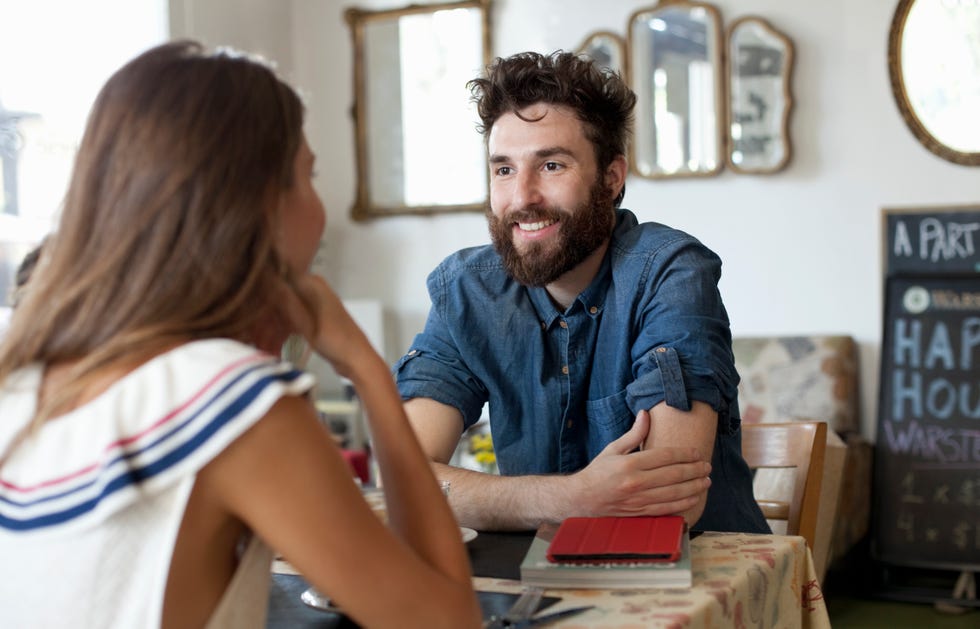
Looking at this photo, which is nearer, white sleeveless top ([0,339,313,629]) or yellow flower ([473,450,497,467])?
white sleeveless top ([0,339,313,629])

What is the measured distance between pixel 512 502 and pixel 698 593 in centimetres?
45

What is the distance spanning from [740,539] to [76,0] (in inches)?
138

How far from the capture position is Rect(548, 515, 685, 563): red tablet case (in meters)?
1.27

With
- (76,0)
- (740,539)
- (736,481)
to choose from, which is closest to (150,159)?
(740,539)

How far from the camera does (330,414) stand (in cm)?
473

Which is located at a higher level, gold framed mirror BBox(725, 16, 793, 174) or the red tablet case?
gold framed mirror BBox(725, 16, 793, 174)

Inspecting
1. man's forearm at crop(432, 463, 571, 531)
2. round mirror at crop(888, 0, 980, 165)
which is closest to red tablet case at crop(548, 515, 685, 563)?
man's forearm at crop(432, 463, 571, 531)

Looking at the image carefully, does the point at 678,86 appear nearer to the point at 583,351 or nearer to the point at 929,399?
the point at 929,399

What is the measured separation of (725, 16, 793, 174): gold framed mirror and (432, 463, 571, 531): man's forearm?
285 cm

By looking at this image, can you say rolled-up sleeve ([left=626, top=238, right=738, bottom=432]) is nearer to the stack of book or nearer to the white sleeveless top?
the stack of book

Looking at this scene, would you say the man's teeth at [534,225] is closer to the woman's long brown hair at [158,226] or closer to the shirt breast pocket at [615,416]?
the shirt breast pocket at [615,416]

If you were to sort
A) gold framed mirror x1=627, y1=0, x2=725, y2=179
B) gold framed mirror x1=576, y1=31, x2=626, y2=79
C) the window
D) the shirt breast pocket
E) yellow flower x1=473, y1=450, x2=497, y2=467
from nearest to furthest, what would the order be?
the shirt breast pocket → yellow flower x1=473, y1=450, x2=497, y2=467 → the window → gold framed mirror x1=627, y1=0, x2=725, y2=179 → gold framed mirror x1=576, y1=31, x2=626, y2=79

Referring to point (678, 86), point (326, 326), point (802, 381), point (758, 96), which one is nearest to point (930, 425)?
point (802, 381)

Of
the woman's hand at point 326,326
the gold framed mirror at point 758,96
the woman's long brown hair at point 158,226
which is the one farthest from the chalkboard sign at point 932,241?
the woman's long brown hair at point 158,226
